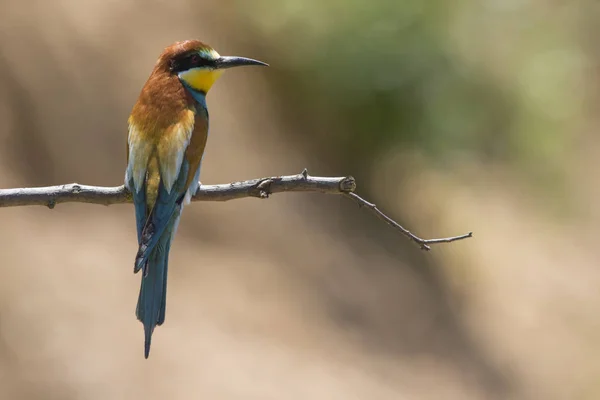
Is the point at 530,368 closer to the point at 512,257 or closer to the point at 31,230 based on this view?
the point at 512,257

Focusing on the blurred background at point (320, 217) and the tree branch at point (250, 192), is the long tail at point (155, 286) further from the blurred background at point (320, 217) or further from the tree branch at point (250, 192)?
the blurred background at point (320, 217)

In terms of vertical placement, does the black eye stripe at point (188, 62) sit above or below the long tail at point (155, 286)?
above

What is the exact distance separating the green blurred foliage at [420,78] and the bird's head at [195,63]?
3513 mm

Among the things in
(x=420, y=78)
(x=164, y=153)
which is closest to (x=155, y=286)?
(x=164, y=153)

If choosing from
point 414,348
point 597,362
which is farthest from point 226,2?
point 597,362

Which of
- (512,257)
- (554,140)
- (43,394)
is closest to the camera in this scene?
(43,394)

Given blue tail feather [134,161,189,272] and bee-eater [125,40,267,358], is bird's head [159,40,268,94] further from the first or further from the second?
blue tail feather [134,161,189,272]

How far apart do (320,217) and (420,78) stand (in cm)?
139

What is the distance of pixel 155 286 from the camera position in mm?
2373

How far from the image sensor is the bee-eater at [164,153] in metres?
2.35

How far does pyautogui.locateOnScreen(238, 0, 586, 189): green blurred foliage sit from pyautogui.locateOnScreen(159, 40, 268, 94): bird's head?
138 inches

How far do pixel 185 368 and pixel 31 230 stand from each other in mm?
1179

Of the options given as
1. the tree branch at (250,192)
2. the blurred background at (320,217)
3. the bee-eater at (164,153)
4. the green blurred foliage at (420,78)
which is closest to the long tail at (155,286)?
the bee-eater at (164,153)

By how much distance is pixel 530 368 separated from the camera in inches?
223
